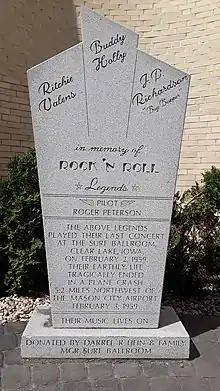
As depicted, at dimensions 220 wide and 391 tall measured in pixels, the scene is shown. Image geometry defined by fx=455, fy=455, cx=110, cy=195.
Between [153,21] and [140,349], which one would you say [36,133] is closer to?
[140,349]

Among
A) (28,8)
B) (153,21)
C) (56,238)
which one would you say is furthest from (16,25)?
(56,238)

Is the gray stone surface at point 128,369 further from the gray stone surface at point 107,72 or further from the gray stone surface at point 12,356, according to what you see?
the gray stone surface at point 107,72

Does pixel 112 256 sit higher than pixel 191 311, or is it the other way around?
pixel 112 256

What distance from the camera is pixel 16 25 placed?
20.1 feet

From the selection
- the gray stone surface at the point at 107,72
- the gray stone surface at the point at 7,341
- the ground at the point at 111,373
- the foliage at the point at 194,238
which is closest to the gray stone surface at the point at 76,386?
the ground at the point at 111,373

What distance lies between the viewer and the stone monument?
114 inches

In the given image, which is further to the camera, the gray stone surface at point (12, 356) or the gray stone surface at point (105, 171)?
the gray stone surface at point (12, 356)

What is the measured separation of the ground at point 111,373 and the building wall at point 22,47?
11.5 ft

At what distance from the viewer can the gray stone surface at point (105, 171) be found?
289 centimetres

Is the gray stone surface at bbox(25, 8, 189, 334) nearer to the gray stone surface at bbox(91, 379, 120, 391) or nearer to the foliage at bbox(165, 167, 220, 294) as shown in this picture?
the gray stone surface at bbox(91, 379, 120, 391)

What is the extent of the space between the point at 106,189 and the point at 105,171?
0.12m

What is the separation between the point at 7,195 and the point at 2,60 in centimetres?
256

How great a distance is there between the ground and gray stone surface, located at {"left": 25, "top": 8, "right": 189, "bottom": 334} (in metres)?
0.30

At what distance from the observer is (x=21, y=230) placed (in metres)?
4.08
